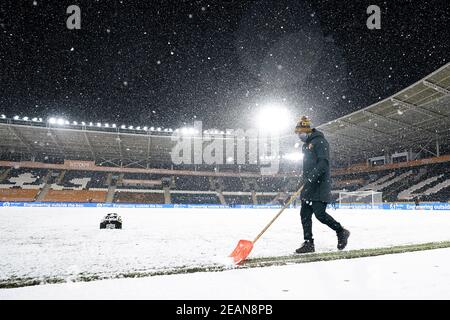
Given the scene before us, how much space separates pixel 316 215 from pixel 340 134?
32.9 m

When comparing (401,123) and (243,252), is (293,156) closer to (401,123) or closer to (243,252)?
(401,123)

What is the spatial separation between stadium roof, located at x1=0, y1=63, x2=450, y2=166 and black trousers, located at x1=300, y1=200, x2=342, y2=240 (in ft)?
64.4

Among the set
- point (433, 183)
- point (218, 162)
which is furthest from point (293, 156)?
point (433, 183)

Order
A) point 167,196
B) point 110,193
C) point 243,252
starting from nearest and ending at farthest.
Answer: point 243,252 < point 110,193 < point 167,196

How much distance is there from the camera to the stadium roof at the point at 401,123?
860 inches

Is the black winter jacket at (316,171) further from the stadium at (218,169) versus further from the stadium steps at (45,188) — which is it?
the stadium steps at (45,188)

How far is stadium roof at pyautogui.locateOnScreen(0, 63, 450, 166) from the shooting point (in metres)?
23.6

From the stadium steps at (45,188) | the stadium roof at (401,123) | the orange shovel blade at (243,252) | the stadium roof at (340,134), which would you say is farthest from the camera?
the stadium steps at (45,188)

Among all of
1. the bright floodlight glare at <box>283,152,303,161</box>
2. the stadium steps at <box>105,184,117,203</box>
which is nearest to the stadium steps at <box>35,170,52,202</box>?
the stadium steps at <box>105,184,117,203</box>

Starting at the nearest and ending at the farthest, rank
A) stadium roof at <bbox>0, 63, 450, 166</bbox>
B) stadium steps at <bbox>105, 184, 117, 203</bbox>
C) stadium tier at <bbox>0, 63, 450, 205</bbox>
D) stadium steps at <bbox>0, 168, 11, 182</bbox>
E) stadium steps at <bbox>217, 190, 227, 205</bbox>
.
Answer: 1. stadium roof at <bbox>0, 63, 450, 166</bbox>
2. stadium tier at <bbox>0, 63, 450, 205</bbox>
3. stadium steps at <bbox>0, 168, 11, 182</bbox>
4. stadium steps at <bbox>105, 184, 117, 203</bbox>
5. stadium steps at <bbox>217, 190, 227, 205</bbox>

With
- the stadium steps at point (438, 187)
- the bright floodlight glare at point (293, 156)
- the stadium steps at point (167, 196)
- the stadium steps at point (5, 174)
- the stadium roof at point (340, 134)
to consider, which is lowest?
the stadium steps at point (167, 196)

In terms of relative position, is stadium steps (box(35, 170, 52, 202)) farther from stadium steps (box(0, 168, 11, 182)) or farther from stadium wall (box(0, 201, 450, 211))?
stadium steps (box(0, 168, 11, 182))

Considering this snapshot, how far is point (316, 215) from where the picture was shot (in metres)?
3.73

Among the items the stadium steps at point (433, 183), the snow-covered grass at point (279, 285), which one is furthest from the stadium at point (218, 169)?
the snow-covered grass at point (279, 285)
